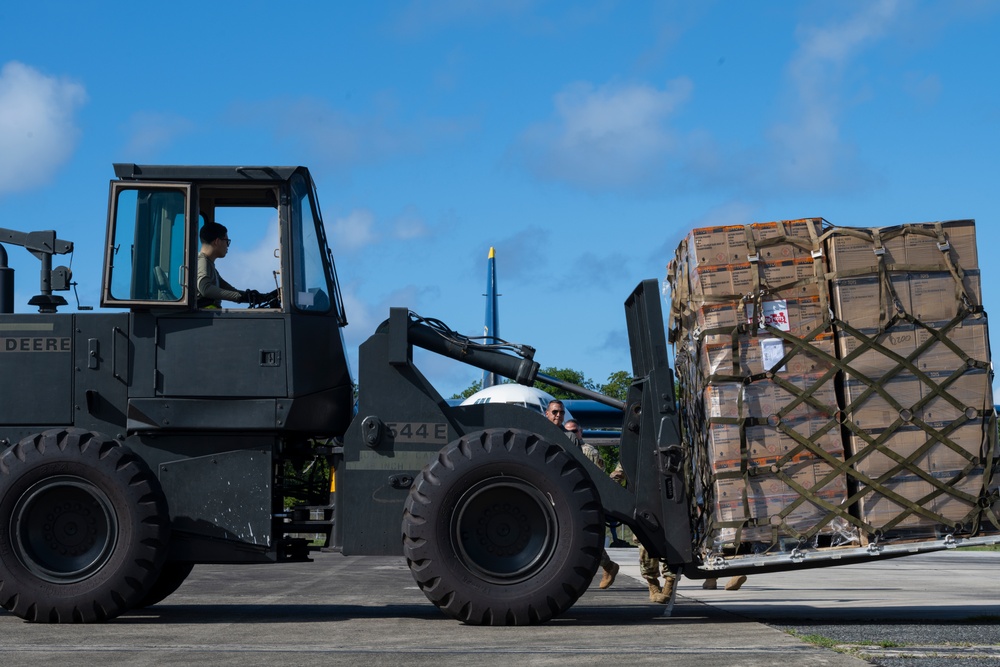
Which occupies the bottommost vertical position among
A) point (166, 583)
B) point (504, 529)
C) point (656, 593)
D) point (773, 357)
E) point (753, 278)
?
point (656, 593)

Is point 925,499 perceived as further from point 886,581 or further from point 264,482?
point 886,581

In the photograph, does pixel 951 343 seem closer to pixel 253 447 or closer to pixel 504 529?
pixel 504 529

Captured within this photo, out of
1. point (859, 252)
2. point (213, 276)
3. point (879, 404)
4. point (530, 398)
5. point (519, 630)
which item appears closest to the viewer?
point (519, 630)

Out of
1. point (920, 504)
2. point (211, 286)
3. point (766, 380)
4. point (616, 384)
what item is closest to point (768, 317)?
point (766, 380)

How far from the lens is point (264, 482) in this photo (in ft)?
28.4

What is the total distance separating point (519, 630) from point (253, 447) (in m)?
2.37

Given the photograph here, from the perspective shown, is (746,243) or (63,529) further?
(63,529)

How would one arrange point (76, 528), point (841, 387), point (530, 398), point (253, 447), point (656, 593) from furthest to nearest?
1. point (530, 398)
2. point (656, 593)
3. point (253, 447)
4. point (76, 528)
5. point (841, 387)

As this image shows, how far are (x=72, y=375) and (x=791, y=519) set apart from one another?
5.23 meters

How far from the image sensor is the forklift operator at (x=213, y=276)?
28.9 feet

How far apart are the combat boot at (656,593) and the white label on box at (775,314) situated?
3.48 meters

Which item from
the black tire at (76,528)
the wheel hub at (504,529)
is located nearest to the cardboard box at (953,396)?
the wheel hub at (504,529)

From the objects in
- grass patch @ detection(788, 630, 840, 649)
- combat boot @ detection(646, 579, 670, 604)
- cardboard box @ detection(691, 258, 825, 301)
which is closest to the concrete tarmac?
grass patch @ detection(788, 630, 840, 649)

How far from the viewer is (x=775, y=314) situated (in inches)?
324
